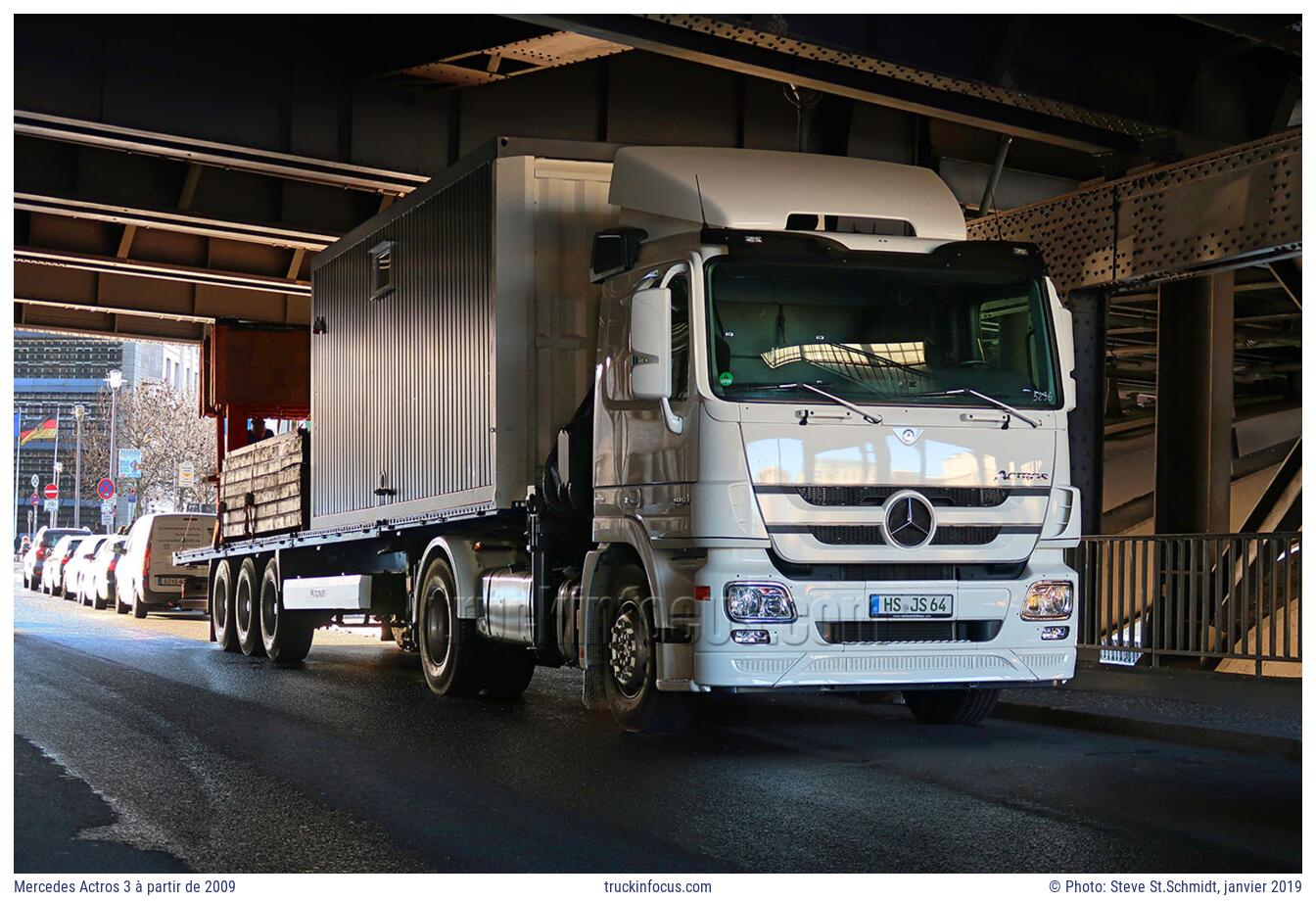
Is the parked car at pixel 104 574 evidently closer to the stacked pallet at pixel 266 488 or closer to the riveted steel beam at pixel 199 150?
the stacked pallet at pixel 266 488

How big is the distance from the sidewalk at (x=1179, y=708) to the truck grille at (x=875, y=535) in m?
1.99

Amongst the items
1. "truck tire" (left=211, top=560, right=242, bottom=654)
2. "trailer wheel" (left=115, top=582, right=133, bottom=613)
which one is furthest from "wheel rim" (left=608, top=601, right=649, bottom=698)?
"trailer wheel" (left=115, top=582, right=133, bottom=613)

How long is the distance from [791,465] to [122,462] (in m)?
70.5

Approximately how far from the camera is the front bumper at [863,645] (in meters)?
9.37

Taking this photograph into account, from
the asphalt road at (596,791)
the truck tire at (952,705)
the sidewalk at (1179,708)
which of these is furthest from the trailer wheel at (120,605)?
the truck tire at (952,705)

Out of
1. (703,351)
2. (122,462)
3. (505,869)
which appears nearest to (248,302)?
(703,351)

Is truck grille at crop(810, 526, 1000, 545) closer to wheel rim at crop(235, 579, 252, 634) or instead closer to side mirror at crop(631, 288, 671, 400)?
side mirror at crop(631, 288, 671, 400)

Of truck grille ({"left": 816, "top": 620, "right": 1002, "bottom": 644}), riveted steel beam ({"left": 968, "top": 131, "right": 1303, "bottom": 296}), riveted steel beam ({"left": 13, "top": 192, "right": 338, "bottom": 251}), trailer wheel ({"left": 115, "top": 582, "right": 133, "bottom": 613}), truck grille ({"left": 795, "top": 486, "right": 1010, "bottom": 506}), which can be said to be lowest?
trailer wheel ({"left": 115, "top": 582, "right": 133, "bottom": 613})

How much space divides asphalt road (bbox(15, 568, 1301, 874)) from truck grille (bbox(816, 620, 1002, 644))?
69 centimetres

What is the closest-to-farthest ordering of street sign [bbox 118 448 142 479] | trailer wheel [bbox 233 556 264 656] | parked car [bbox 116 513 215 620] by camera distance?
trailer wheel [bbox 233 556 264 656]
parked car [bbox 116 513 215 620]
street sign [bbox 118 448 142 479]

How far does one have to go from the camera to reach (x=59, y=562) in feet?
140

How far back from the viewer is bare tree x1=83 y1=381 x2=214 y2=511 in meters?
76.7

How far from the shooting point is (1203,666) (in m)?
15.2

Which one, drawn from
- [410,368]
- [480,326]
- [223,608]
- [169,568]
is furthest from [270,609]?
[169,568]
